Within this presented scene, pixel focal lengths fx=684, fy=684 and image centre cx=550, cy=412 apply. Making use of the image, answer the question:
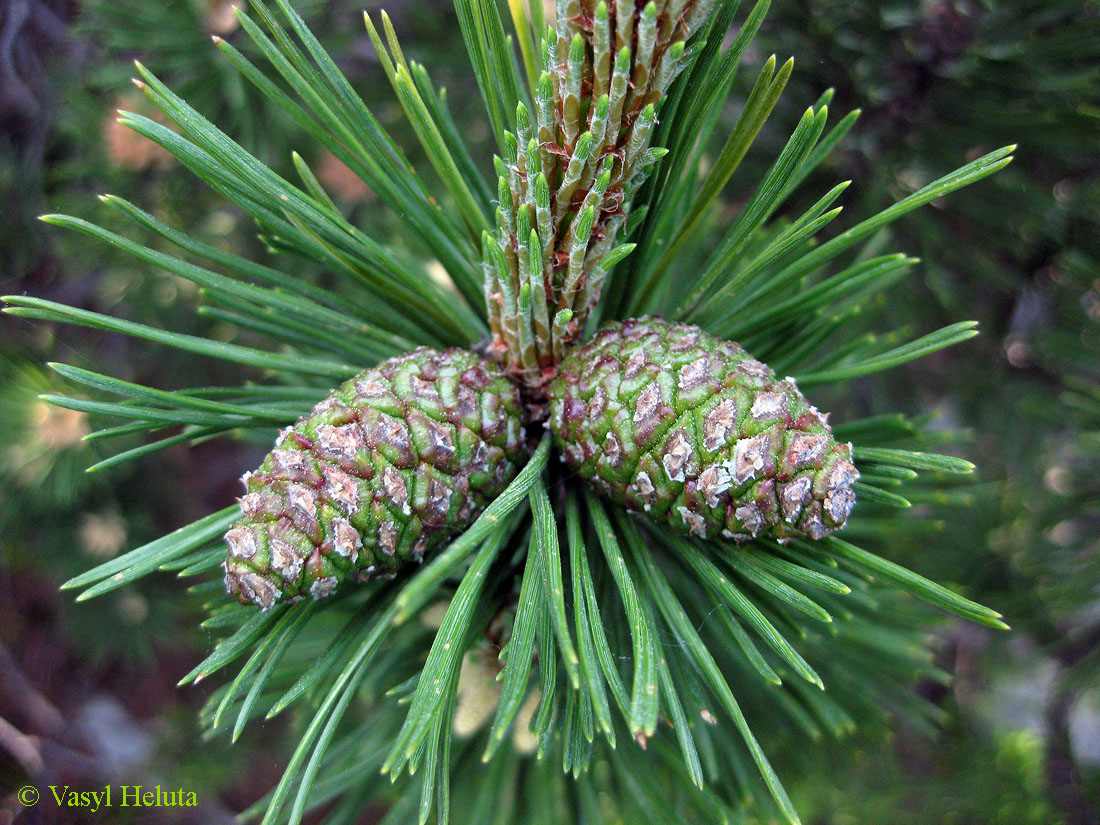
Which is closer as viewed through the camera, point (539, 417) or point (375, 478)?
point (375, 478)

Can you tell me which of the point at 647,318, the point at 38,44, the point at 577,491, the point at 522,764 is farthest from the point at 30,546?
the point at 647,318

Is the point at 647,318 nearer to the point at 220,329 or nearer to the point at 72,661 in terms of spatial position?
the point at 220,329
